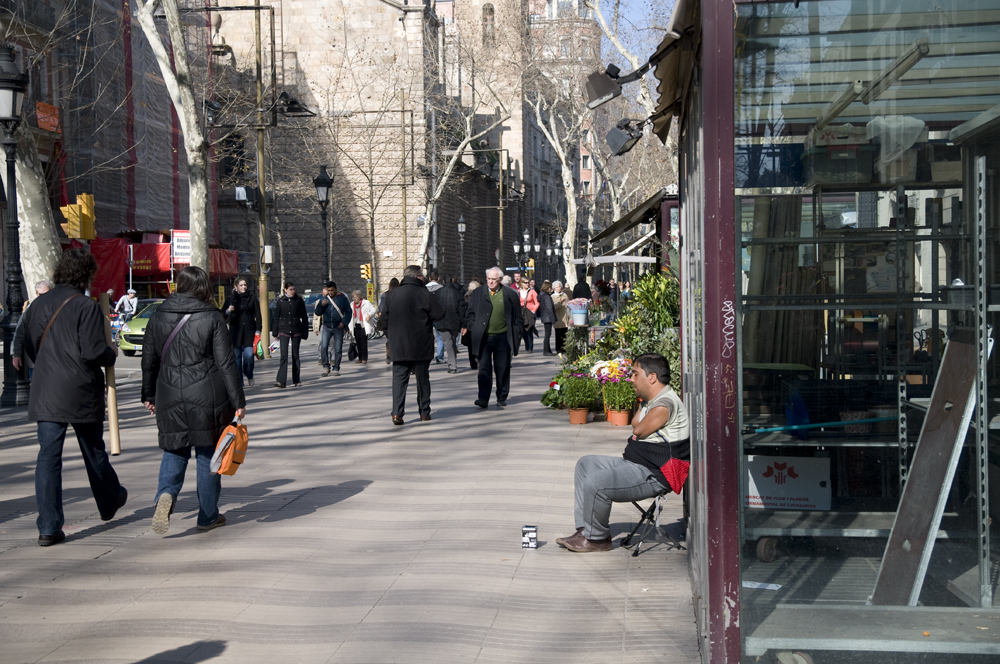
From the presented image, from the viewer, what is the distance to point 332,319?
18141 millimetres

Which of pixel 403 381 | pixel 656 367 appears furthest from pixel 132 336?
pixel 656 367

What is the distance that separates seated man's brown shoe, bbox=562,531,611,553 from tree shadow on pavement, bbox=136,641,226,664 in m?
2.20

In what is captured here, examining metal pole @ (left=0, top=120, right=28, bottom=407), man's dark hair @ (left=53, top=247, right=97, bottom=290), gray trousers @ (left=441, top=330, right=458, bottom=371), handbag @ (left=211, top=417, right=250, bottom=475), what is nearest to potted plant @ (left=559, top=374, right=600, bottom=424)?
handbag @ (left=211, top=417, right=250, bottom=475)

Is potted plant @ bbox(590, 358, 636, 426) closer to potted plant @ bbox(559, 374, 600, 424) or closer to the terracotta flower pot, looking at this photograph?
the terracotta flower pot

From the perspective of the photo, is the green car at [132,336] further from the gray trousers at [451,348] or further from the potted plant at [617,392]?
the potted plant at [617,392]

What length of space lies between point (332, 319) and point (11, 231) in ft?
18.3

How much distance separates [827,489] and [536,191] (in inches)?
2892

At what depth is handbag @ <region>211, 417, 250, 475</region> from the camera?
21.1 ft

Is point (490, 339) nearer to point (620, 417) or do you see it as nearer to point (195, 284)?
point (620, 417)

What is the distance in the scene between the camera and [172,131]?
38.4 metres

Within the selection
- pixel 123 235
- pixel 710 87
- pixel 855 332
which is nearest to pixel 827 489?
pixel 855 332

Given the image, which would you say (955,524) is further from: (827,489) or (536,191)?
(536,191)

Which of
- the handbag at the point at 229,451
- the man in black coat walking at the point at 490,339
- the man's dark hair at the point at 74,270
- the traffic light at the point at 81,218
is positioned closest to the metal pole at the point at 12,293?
the traffic light at the point at 81,218

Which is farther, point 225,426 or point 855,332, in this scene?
point 855,332
